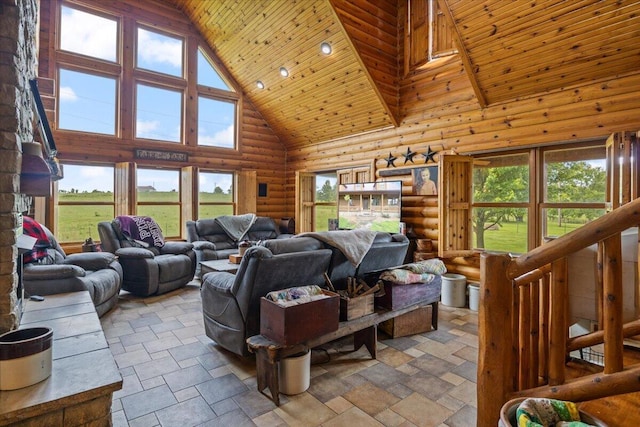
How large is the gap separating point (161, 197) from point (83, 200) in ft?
4.26

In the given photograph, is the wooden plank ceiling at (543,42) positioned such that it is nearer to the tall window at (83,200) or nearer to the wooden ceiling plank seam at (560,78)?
the wooden ceiling plank seam at (560,78)

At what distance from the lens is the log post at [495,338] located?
4.98 ft

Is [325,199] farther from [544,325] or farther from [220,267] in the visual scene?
[544,325]

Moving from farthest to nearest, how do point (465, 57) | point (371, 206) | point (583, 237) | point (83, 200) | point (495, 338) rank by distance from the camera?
1. point (83, 200)
2. point (371, 206)
3. point (465, 57)
4. point (495, 338)
5. point (583, 237)

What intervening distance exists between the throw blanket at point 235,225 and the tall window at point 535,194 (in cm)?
406

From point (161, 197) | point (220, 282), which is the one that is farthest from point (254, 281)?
point (161, 197)

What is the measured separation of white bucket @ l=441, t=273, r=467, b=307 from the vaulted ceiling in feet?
7.67

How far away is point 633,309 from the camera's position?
6.39ft

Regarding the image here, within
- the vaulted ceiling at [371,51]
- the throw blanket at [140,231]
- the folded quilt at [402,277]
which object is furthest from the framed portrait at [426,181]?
the throw blanket at [140,231]

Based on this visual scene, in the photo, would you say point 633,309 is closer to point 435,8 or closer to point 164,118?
point 435,8

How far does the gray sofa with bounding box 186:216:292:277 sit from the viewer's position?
553 centimetres

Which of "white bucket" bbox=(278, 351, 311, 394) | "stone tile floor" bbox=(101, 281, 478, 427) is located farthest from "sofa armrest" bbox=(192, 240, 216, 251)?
"white bucket" bbox=(278, 351, 311, 394)

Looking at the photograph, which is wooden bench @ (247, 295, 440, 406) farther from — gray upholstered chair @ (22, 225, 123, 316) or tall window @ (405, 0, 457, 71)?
tall window @ (405, 0, 457, 71)

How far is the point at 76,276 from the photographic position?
3152 millimetres
